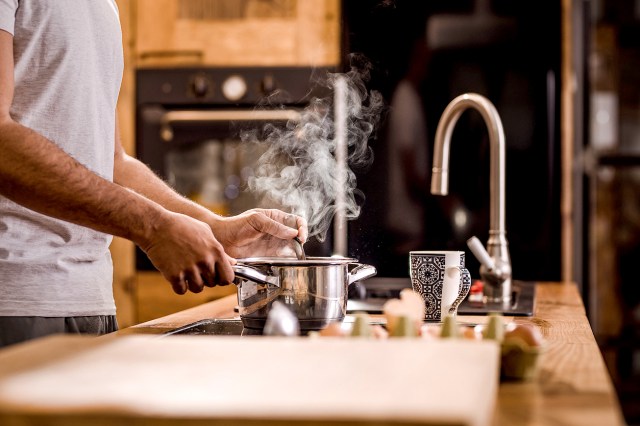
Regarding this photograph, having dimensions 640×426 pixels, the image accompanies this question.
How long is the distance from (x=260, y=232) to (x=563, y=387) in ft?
2.57

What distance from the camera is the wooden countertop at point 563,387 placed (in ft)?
2.55

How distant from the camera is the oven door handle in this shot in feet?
10.5

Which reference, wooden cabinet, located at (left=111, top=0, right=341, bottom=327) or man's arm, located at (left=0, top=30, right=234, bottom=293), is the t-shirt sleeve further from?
wooden cabinet, located at (left=111, top=0, right=341, bottom=327)

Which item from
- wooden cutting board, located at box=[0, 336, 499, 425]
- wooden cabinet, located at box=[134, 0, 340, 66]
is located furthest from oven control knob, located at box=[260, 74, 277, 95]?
wooden cutting board, located at box=[0, 336, 499, 425]

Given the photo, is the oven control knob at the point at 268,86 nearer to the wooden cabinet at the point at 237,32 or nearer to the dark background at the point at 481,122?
the wooden cabinet at the point at 237,32

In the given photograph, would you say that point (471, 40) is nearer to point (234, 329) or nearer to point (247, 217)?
point (247, 217)

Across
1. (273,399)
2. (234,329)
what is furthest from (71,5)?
(273,399)

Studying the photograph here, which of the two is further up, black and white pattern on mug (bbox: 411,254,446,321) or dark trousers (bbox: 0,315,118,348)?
black and white pattern on mug (bbox: 411,254,446,321)

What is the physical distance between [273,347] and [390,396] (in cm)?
19

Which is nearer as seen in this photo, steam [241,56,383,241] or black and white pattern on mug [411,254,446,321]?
black and white pattern on mug [411,254,446,321]

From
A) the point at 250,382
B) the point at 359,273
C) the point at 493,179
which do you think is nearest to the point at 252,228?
the point at 359,273

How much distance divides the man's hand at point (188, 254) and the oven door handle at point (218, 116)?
76.3 inches

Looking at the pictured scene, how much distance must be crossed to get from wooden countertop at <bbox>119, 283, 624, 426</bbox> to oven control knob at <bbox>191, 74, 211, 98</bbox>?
1.82m

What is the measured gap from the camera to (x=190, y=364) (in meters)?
0.72
